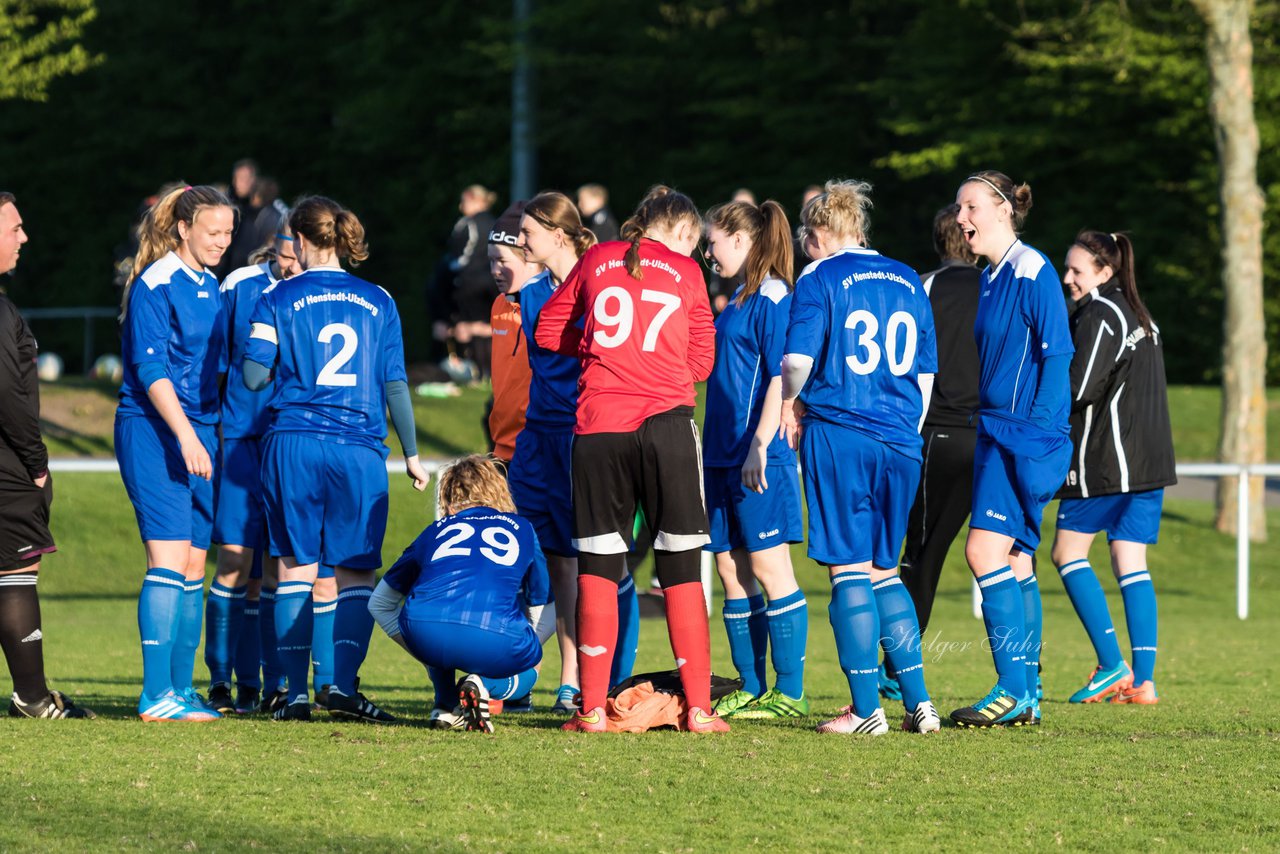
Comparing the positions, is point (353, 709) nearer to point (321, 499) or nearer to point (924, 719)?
point (321, 499)

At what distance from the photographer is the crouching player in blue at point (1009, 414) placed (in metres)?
7.14

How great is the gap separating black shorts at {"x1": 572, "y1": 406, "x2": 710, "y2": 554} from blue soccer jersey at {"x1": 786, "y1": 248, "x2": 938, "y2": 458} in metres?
0.59

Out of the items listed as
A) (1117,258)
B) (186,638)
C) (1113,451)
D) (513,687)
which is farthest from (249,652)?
(1117,258)

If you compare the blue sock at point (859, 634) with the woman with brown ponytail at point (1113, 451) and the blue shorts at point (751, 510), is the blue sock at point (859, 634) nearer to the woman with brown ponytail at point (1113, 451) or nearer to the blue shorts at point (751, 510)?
the blue shorts at point (751, 510)

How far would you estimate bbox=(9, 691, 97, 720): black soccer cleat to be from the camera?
7336 mm

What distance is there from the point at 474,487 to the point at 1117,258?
3.51 meters

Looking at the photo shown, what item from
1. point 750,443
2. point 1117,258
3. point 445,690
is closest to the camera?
point 445,690

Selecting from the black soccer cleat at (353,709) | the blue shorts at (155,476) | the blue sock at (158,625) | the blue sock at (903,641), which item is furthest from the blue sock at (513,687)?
the blue sock at (903,641)

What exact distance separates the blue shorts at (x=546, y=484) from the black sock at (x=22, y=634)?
6.94 feet

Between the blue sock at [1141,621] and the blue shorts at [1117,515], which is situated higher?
the blue shorts at [1117,515]

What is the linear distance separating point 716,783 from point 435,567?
5.69 ft

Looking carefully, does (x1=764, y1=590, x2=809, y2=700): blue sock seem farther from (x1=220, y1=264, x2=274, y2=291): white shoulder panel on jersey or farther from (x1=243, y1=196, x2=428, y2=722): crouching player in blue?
(x1=220, y1=264, x2=274, y2=291): white shoulder panel on jersey

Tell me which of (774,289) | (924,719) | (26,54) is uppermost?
(26,54)

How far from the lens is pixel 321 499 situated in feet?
24.0
